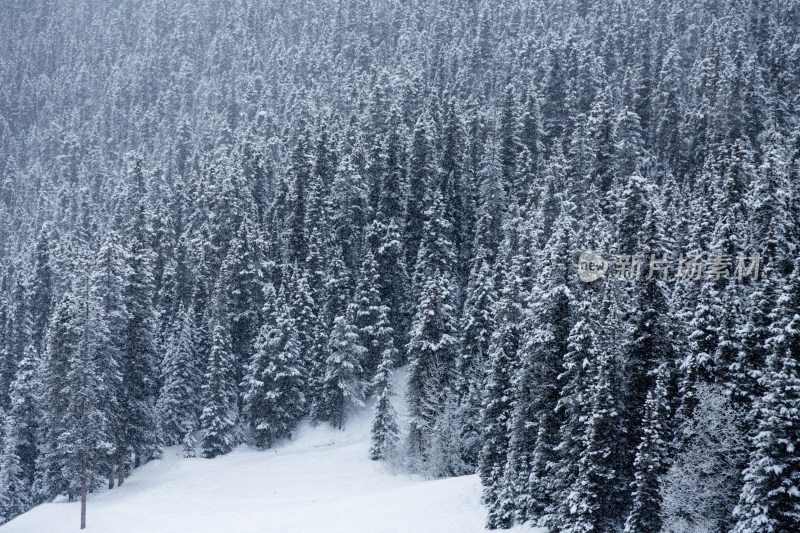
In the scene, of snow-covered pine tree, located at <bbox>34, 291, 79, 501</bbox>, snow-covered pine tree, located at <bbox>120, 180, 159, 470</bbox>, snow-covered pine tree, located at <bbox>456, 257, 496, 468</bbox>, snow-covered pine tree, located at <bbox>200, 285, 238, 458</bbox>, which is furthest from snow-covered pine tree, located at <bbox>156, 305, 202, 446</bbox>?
snow-covered pine tree, located at <bbox>456, 257, 496, 468</bbox>

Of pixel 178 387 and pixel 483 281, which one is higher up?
pixel 483 281

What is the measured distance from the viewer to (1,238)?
134750 millimetres

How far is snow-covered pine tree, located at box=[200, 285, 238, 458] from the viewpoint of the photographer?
55.4 meters

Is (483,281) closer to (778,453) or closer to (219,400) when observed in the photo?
(219,400)

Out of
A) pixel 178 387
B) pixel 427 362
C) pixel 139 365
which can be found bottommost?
pixel 178 387

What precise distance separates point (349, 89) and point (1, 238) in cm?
8531

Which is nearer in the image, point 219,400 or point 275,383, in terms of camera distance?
point 219,400

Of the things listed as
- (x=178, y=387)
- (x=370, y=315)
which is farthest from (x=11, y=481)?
(x=370, y=315)

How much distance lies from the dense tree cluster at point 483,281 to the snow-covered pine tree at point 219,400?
25 cm

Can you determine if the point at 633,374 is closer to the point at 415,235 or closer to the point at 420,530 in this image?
the point at 420,530

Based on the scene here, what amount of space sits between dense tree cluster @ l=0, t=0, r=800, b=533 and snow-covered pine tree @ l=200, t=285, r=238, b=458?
0.83 ft

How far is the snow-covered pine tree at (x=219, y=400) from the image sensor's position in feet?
182

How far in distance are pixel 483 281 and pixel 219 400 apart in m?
25.3

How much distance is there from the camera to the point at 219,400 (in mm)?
55750
